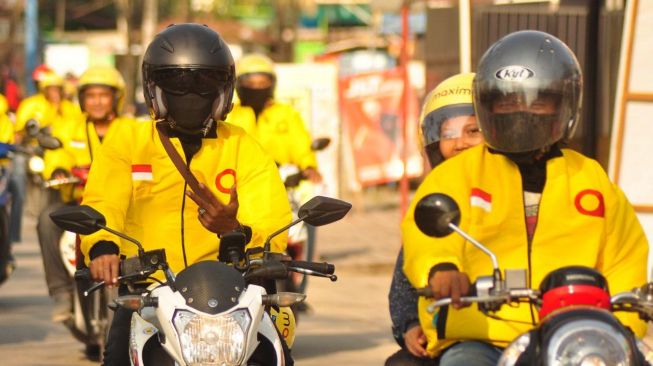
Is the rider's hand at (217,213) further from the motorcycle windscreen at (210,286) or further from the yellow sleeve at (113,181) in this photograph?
the motorcycle windscreen at (210,286)

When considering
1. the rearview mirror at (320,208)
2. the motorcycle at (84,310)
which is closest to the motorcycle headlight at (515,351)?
the rearview mirror at (320,208)

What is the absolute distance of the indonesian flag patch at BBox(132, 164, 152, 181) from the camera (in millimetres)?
6871

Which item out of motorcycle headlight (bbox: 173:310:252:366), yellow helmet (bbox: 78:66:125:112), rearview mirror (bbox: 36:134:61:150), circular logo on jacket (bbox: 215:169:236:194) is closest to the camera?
motorcycle headlight (bbox: 173:310:252:366)

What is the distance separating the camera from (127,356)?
243 inches

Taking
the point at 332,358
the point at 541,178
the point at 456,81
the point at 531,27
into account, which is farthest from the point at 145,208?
the point at 531,27

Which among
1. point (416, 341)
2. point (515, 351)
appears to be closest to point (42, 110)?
point (416, 341)

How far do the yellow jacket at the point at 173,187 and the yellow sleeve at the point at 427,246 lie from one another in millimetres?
1318

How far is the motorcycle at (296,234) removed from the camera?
11.9 meters

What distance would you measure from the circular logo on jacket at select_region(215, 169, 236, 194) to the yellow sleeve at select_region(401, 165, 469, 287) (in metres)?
1.48

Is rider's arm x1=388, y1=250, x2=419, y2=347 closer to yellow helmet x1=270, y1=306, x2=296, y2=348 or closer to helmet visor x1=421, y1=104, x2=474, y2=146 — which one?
yellow helmet x1=270, y1=306, x2=296, y2=348

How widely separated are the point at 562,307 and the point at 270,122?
835cm

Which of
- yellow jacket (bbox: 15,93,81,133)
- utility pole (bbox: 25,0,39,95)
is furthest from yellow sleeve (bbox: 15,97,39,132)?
utility pole (bbox: 25,0,39,95)

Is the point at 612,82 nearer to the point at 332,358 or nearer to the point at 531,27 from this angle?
the point at 531,27

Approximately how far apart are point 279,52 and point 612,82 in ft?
95.7
